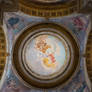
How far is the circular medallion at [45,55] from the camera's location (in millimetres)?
15355

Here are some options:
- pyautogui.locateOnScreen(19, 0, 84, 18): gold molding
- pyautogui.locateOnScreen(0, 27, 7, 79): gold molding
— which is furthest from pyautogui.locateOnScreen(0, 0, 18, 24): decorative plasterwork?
pyautogui.locateOnScreen(0, 27, 7, 79): gold molding

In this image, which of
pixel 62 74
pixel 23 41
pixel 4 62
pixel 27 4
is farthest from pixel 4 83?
pixel 27 4

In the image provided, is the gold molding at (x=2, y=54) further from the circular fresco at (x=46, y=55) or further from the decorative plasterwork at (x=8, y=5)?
the decorative plasterwork at (x=8, y=5)

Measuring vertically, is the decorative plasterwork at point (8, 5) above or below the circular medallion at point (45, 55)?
above

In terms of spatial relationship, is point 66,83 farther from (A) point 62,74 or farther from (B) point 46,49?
(B) point 46,49

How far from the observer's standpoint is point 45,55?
1734 cm

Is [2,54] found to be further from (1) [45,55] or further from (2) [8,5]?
(2) [8,5]

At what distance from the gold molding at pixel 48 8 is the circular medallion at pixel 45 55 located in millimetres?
1129

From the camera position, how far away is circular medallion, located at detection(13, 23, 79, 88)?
15.4m

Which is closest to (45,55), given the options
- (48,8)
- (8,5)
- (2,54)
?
(2,54)

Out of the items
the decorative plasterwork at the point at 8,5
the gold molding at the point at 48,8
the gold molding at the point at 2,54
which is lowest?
the gold molding at the point at 2,54

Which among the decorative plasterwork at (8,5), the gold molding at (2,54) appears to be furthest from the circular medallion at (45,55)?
the decorative plasterwork at (8,5)

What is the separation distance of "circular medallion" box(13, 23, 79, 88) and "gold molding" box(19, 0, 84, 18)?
1.13 metres

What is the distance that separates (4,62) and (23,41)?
1.99 meters
